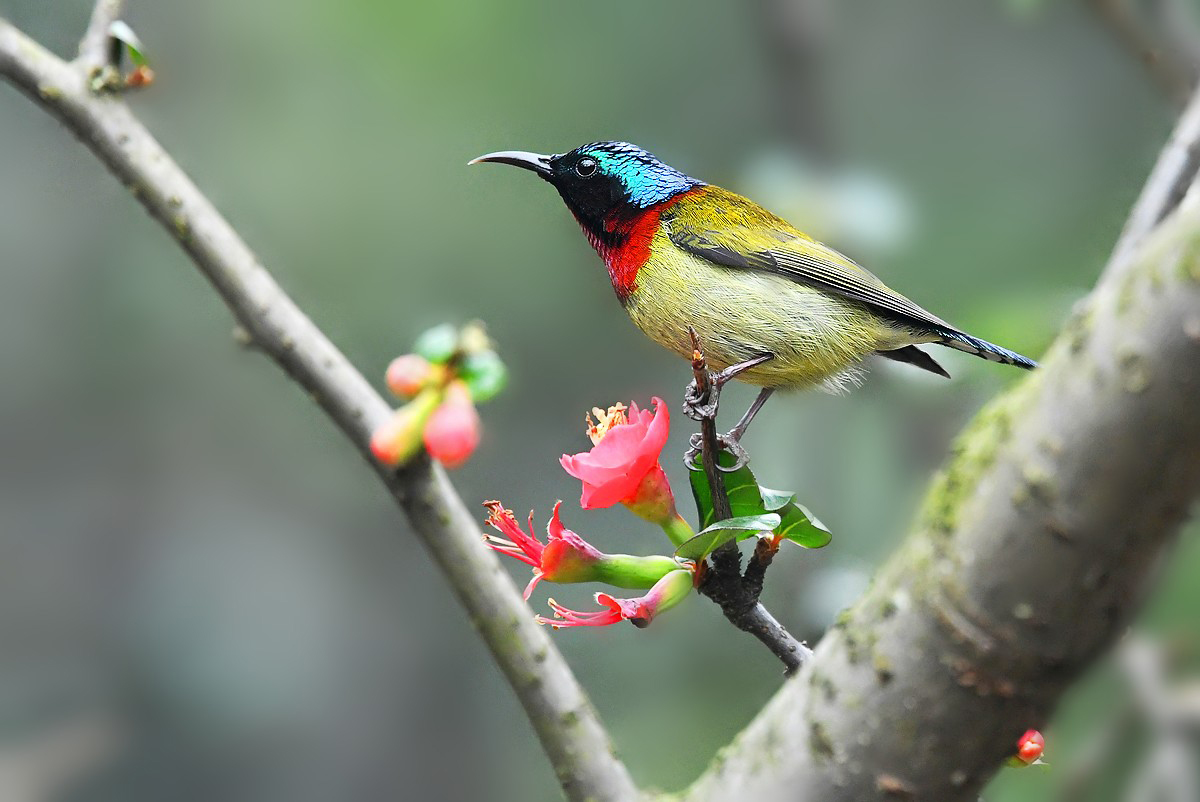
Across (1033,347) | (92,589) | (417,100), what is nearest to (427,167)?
(417,100)

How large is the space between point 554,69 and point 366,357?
1.10 metres

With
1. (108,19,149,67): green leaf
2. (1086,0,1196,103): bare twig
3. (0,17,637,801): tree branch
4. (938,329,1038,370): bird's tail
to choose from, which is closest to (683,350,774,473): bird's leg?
(0,17,637,801): tree branch

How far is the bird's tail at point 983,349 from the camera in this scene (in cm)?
160

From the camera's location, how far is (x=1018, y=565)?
2.15ft

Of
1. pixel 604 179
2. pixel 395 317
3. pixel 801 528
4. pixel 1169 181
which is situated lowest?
pixel 395 317

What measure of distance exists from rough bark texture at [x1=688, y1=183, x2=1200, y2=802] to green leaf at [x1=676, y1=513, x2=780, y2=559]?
21 centimetres

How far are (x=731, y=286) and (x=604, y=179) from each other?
0.25 meters

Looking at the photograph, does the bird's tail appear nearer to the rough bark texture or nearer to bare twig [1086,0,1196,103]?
bare twig [1086,0,1196,103]

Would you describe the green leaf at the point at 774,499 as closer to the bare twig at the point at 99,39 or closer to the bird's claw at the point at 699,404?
the bird's claw at the point at 699,404

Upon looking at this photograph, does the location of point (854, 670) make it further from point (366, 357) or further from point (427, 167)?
point (427, 167)

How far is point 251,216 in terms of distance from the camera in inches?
140

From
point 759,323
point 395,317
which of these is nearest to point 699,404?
point 759,323

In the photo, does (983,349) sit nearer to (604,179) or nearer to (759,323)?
(759,323)

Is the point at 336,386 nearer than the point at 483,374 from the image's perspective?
No
